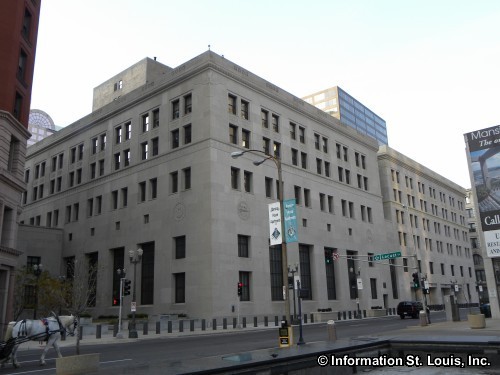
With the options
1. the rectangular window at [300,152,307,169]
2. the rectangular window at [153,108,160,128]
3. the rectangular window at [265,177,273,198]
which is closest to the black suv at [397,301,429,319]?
the rectangular window at [265,177,273,198]

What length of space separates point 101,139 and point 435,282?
72204mm

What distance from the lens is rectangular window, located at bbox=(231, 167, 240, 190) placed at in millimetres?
53094

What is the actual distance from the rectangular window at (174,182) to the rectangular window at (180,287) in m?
9.92

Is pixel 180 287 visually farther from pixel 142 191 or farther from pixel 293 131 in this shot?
pixel 293 131

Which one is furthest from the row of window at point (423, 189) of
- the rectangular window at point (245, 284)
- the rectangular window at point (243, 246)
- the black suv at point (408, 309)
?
the rectangular window at point (245, 284)

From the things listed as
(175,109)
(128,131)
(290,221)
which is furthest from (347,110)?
(290,221)

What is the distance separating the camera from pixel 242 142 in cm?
5516

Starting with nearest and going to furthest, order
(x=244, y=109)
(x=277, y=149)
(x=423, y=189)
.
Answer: (x=244, y=109)
(x=277, y=149)
(x=423, y=189)

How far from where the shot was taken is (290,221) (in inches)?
852

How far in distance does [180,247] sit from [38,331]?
34372mm

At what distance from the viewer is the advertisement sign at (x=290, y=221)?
70.1 feet

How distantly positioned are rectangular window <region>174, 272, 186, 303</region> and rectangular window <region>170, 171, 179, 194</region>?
9.92 meters

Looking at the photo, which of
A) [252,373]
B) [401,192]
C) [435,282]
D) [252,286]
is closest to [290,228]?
[252,373]

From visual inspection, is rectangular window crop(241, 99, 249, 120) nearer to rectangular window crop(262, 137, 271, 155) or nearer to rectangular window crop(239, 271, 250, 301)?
rectangular window crop(262, 137, 271, 155)
